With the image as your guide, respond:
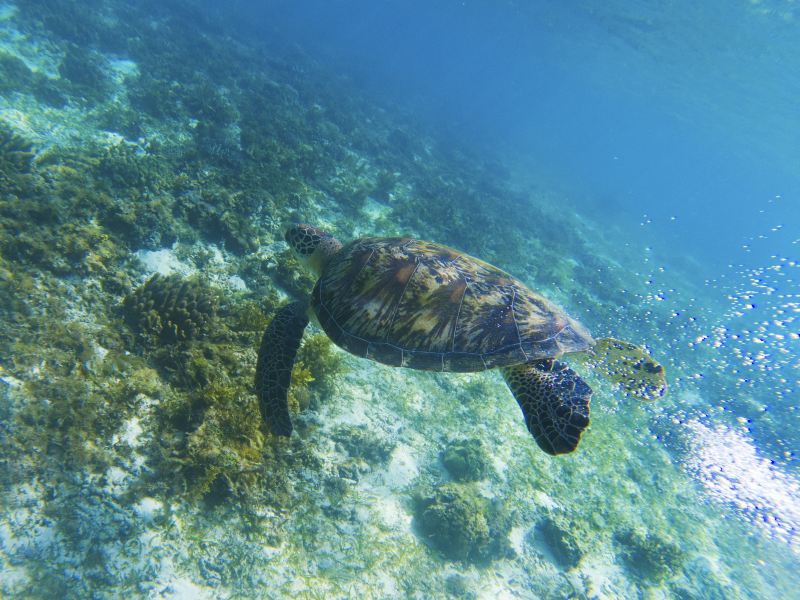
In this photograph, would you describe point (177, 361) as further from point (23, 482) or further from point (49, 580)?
point (49, 580)

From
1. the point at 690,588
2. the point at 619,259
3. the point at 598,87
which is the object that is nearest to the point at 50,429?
the point at 690,588

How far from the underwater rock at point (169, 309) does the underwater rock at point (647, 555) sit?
25.5 feet

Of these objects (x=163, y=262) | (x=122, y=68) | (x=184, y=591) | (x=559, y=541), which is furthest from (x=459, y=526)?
(x=122, y=68)

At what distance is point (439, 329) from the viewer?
12.6 ft

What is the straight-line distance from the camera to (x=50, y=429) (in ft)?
10.2

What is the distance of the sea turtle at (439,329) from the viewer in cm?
354

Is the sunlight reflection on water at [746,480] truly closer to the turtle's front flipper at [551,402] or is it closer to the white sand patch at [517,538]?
the white sand patch at [517,538]

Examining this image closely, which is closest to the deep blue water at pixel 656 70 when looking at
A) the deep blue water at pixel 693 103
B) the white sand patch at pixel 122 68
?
the deep blue water at pixel 693 103

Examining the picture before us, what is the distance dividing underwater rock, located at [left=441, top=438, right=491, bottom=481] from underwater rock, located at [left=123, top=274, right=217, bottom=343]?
13.6 feet

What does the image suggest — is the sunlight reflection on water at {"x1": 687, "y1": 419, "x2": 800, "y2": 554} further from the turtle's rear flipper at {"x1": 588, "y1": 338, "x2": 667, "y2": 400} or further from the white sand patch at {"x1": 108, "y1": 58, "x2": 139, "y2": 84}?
the white sand patch at {"x1": 108, "y1": 58, "x2": 139, "y2": 84}

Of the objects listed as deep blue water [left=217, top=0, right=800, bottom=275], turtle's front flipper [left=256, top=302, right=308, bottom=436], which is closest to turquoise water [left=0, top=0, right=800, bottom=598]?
turtle's front flipper [left=256, top=302, right=308, bottom=436]

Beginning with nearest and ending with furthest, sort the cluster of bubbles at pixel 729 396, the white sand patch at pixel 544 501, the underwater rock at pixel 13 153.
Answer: the underwater rock at pixel 13 153
the white sand patch at pixel 544 501
the cluster of bubbles at pixel 729 396

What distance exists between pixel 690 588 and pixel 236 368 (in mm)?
8578

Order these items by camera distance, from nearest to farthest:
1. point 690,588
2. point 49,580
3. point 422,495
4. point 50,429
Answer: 1. point 49,580
2. point 50,429
3. point 422,495
4. point 690,588
